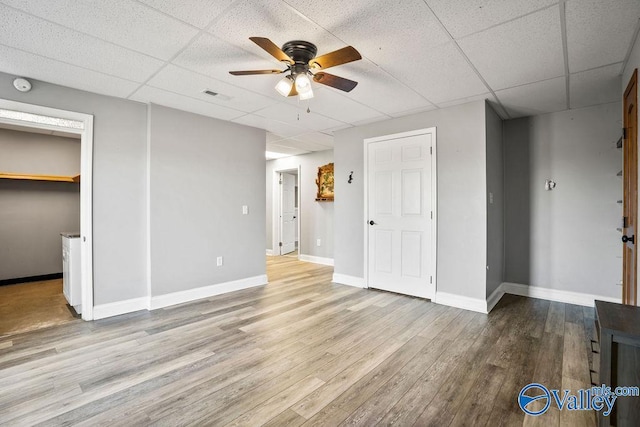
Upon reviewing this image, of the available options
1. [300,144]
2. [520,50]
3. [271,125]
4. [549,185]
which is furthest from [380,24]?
[300,144]

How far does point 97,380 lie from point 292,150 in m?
5.24

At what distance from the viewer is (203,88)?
10.4ft

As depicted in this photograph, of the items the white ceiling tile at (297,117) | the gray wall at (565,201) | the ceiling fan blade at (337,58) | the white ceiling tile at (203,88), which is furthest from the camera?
the white ceiling tile at (297,117)

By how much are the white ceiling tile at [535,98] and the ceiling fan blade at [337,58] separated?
2.09 m

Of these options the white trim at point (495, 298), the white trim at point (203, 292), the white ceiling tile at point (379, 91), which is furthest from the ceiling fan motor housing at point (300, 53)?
the white trim at point (495, 298)

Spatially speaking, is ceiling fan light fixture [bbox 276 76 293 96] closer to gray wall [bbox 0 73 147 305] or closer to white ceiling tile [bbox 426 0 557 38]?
white ceiling tile [bbox 426 0 557 38]

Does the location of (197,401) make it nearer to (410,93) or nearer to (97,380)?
(97,380)

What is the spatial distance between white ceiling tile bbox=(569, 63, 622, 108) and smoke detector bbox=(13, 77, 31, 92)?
5130mm

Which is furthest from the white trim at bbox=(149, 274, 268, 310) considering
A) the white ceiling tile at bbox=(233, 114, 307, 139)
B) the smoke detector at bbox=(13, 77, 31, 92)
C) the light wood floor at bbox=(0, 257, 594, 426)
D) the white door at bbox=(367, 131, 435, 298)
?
the smoke detector at bbox=(13, 77, 31, 92)

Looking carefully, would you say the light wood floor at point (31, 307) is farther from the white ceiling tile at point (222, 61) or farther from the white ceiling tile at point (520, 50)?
the white ceiling tile at point (520, 50)

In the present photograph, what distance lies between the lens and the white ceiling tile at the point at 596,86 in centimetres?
275

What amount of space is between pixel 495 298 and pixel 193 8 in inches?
172

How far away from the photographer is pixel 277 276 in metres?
5.35

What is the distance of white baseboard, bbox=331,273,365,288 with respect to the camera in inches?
183
